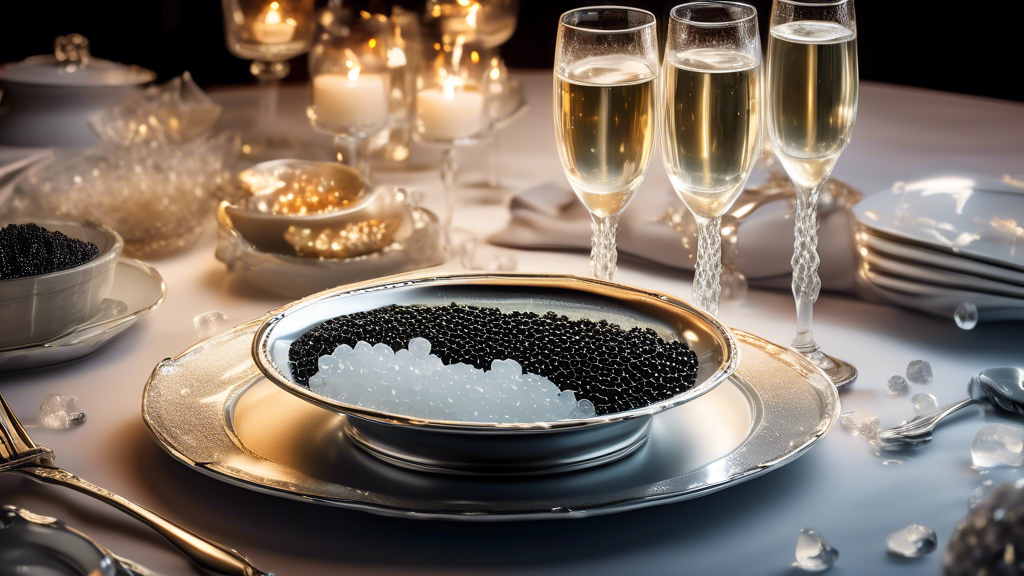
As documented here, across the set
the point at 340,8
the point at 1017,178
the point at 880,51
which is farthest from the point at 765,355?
the point at 880,51

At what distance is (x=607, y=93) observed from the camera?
3.33 feet

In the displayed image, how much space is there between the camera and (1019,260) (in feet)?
3.83

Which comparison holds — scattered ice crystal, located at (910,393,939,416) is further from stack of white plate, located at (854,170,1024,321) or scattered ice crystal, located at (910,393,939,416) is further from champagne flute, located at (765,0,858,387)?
stack of white plate, located at (854,170,1024,321)

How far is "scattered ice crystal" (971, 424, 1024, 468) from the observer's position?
2.83ft

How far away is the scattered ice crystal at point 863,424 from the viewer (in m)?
0.92

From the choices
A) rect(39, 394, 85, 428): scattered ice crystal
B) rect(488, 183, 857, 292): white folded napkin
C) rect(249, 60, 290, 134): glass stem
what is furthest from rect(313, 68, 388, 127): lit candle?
rect(39, 394, 85, 428): scattered ice crystal

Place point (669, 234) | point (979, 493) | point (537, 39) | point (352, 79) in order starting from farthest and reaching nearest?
point (537, 39) < point (352, 79) < point (669, 234) < point (979, 493)

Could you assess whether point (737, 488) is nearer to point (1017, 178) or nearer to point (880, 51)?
point (1017, 178)

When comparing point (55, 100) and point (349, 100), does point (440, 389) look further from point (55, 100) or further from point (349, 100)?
point (55, 100)

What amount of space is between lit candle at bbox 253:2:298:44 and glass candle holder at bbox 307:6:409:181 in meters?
0.34

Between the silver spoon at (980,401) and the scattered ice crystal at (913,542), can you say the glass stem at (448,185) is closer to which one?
the silver spoon at (980,401)

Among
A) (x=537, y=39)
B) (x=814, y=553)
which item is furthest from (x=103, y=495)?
(x=537, y=39)

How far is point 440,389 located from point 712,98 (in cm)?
41

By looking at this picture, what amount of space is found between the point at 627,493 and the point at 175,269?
2.87 ft
